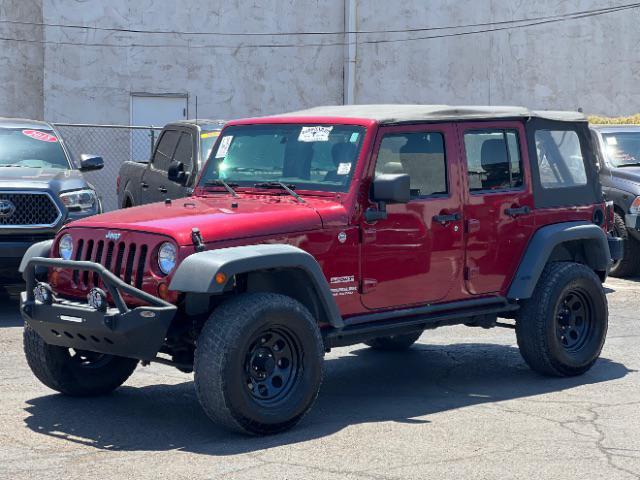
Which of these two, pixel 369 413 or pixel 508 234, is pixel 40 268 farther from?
pixel 508 234

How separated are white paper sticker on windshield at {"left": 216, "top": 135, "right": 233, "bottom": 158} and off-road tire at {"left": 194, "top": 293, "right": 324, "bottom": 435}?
1.73 meters

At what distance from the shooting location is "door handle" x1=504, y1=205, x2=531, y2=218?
Result: 8391mm

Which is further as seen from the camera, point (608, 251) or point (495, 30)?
point (495, 30)

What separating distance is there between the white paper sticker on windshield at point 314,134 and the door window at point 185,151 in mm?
5440

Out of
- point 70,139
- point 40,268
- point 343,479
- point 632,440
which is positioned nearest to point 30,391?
point 40,268

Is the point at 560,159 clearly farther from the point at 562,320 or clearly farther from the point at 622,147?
the point at 622,147

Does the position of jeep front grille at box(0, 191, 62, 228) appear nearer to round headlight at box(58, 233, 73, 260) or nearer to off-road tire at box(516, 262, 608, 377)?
round headlight at box(58, 233, 73, 260)

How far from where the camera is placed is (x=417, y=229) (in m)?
7.82

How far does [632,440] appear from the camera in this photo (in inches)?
269

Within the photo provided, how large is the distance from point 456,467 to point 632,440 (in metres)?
1.21

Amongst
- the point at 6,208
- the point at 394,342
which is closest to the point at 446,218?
the point at 394,342

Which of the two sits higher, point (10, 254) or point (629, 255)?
point (10, 254)

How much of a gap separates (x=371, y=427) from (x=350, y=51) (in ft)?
71.1

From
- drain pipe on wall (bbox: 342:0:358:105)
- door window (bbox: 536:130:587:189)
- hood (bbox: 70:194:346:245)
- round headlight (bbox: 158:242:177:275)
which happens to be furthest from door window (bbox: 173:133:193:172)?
drain pipe on wall (bbox: 342:0:358:105)
